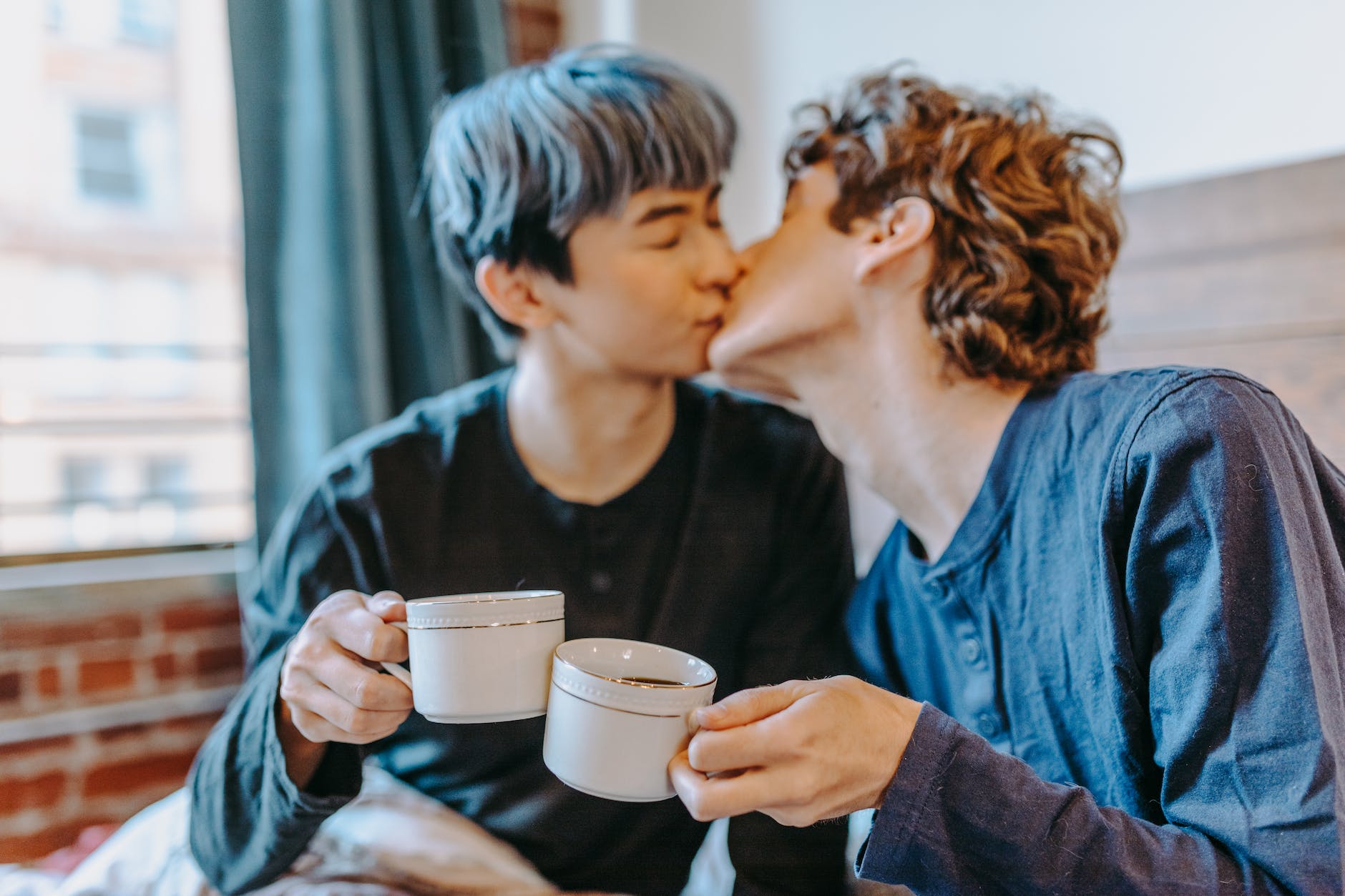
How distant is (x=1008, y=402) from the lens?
26.9 inches

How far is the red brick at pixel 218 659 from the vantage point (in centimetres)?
105

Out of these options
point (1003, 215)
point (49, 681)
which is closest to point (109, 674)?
point (49, 681)

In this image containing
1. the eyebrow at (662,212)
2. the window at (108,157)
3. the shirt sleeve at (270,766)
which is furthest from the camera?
the window at (108,157)

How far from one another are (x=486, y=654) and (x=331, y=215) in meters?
0.77

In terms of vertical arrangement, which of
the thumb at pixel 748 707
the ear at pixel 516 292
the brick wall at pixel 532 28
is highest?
the brick wall at pixel 532 28

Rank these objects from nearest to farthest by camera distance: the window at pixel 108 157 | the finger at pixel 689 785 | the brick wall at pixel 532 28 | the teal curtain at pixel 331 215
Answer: the finger at pixel 689 785 < the window at pixel 108 157 < the teal curtain at pixel 331 215 < the brick wall at pixel 532 28

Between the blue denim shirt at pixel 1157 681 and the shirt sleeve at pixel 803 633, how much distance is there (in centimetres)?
11

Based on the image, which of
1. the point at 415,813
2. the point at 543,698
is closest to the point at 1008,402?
the point at 543,698

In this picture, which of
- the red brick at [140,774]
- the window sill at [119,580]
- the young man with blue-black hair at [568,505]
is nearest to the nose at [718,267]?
the young man with blue-black hair at [568,505]

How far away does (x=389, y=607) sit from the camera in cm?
52

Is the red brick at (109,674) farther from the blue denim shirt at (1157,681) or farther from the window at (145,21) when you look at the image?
the blue denim shirt at (1157,681)

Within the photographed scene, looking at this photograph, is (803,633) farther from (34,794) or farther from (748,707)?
(34,794)

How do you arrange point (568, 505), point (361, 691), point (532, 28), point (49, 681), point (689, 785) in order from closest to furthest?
point (689, 785) → point (361, 691) → point (568, 505) → point (49, 681) → point (532, 28)

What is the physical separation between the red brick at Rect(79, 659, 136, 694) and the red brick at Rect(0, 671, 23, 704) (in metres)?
0.11
